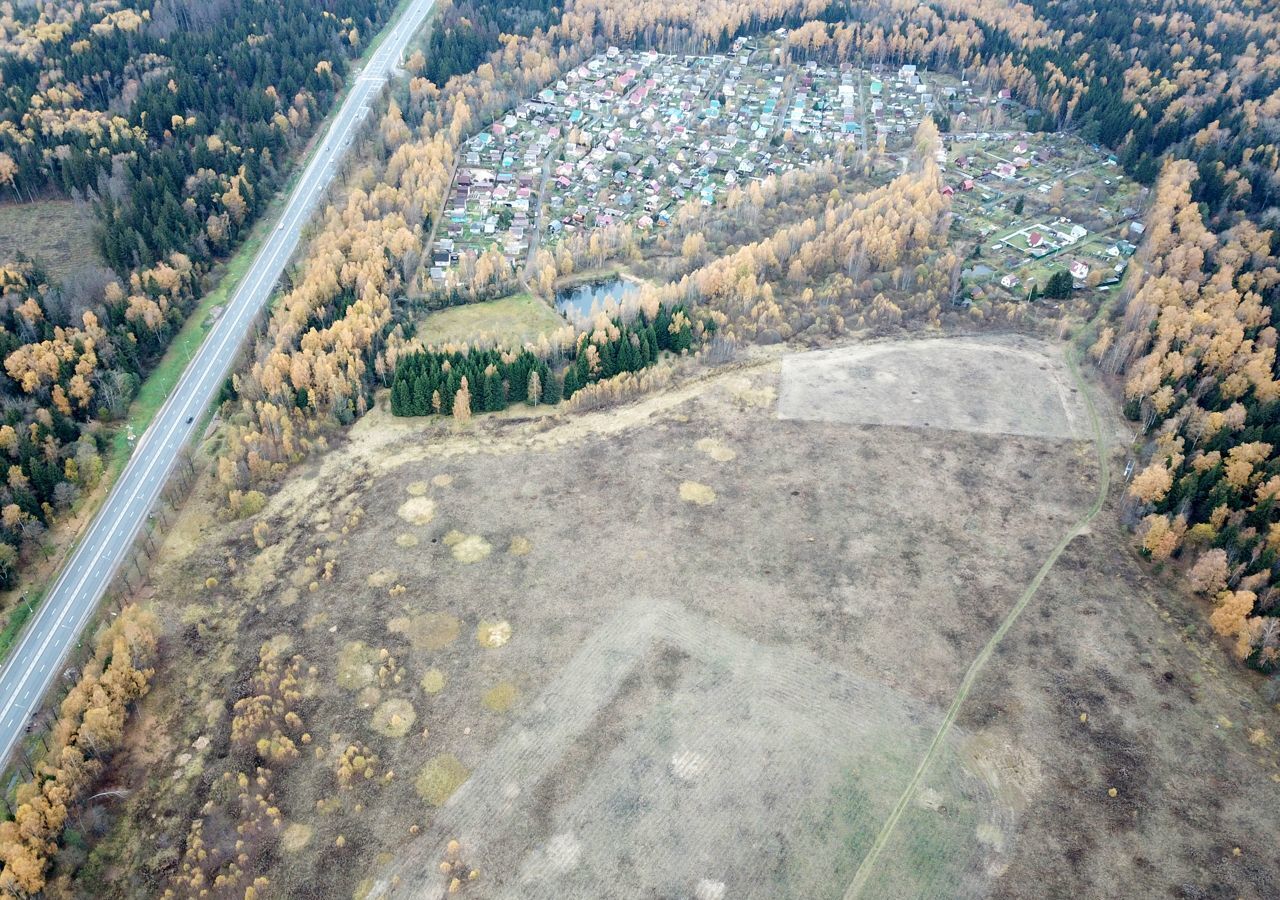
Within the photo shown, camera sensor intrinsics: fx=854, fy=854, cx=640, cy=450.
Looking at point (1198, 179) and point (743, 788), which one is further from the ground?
point (1198, 179)

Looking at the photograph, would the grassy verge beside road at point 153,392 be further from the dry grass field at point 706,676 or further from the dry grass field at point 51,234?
the dry grass field at point 51,234

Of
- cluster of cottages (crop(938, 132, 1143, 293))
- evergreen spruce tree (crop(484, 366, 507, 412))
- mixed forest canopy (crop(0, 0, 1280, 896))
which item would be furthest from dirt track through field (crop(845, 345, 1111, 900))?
evergreen spruce tree (crop(484, 366, 507, 412))

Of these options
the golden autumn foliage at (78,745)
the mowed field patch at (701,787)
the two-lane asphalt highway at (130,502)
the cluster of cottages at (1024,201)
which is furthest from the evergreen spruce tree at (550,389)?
the cluster of cottages at (1024,201)

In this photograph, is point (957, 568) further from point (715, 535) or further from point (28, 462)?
point (28, 462)

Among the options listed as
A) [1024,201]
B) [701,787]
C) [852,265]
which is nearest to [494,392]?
[701,787]

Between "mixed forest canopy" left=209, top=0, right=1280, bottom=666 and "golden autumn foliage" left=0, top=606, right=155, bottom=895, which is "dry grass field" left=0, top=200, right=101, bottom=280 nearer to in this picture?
"mixed forest canopy" left=209, top=0, right=1280, bottom=666

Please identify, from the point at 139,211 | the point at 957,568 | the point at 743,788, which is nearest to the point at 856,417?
the point at 957,568

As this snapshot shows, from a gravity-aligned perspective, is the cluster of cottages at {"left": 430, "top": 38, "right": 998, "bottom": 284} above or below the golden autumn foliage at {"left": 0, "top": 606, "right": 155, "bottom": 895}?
above

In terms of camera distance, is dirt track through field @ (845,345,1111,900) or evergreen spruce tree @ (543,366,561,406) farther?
evergreen spruce tree @ (543,366,561,406)
